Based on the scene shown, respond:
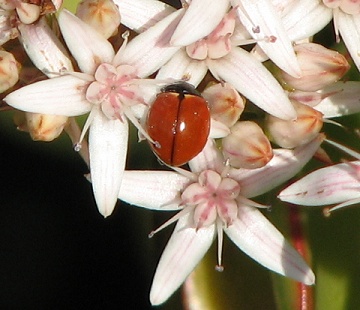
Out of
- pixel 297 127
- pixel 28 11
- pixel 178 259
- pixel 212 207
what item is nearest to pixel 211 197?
pixel 212 207

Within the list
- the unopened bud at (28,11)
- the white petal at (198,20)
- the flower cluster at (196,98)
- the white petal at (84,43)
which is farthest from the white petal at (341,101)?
the unopened bud at (28,11)

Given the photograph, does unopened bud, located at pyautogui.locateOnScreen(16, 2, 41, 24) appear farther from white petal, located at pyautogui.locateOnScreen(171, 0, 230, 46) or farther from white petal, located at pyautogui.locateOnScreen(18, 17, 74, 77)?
white petal, located at pyautogui.locateOnScreen(171, 0, 230, 46)

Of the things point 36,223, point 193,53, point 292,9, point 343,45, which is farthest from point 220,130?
point 36,223

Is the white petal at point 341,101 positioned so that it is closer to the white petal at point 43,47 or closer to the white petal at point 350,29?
the white petal at point 350,29

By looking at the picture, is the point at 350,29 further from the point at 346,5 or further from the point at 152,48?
the point at 152,48

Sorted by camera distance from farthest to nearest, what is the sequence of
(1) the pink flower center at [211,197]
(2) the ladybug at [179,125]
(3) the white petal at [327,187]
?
(1) the pink flower center at [211,197] < (3) the white petal at [327,187] < (2) the ladybug at [179,125]

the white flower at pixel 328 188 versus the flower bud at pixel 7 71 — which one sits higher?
the flower bud at pixel 7 71

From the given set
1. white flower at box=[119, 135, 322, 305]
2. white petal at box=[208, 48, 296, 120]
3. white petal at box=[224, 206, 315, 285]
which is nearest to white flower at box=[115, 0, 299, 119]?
white petal at box=[208, 48, 296, 120]
